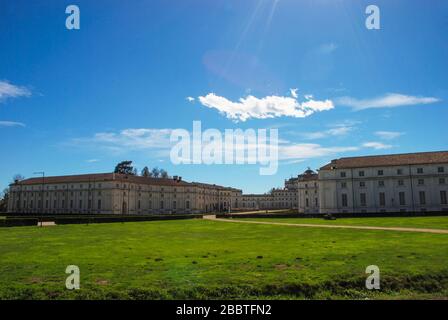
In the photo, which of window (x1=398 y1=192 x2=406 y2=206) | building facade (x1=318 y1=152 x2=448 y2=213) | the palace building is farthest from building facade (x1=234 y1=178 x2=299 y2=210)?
window (x1=398 y1=192 x2=406 y2=206)

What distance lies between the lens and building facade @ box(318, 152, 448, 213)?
77125 mm

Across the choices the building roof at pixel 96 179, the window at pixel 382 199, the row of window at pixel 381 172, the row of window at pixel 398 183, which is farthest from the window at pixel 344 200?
the building roof at pixel 96 179

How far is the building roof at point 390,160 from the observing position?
78.9m

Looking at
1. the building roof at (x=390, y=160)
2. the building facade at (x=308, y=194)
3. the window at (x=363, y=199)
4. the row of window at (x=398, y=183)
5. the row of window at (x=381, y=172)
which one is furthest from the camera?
the building facade at (x=308, y=194)

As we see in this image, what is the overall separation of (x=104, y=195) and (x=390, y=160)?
79573 millimetres

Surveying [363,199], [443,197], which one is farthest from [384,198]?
[443,197]

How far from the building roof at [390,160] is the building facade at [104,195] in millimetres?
59558

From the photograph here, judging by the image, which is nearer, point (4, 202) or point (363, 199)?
point (363, 199)

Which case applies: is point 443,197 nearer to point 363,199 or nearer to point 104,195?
point 363,199

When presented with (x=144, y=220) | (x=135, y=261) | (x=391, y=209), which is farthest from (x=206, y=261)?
(x=391, y=209)

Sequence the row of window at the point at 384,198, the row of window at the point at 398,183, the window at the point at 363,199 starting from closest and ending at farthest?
1. the row of window at the point at 384,198
2. the row of window at the point at 398,183
3. the window at the point at 363,199

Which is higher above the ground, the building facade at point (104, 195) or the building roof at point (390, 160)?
the building roof at point (390, 160)

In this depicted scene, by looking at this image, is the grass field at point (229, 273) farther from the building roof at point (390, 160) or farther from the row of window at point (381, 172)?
the building roof at point (390, 160)

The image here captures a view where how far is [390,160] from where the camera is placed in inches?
3282
